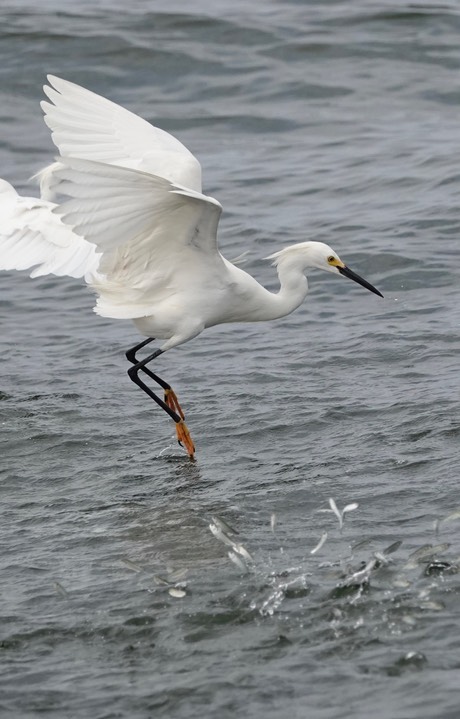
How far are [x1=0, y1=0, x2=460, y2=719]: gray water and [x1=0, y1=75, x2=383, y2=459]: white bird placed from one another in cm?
59

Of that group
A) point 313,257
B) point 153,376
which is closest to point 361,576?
point 313,257

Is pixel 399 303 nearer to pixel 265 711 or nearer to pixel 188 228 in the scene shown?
pixel 188 228

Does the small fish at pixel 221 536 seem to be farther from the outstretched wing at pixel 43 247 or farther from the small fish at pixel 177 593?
the outstretched wing at pixel 43 247

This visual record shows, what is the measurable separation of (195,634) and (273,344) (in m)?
4.12

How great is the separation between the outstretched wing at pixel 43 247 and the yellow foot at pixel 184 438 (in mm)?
1086

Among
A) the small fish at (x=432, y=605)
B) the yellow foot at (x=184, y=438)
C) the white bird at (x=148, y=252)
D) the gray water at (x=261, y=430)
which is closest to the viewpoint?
the gray water at (x=261, y=430)

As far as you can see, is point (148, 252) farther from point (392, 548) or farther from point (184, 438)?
point (392, 548)

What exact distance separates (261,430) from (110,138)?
1911 millimetres

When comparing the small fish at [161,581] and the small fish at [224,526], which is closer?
the small fish at [161,581]

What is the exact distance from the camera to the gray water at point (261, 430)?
4297 mm

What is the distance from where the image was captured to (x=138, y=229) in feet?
20.4

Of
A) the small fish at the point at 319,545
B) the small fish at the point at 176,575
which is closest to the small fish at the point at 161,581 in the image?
the small fish at the point at 176,575

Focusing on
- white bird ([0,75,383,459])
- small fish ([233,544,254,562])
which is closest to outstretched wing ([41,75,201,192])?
white bird ([0,75,383,459])

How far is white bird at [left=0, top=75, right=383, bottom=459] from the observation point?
649cm
